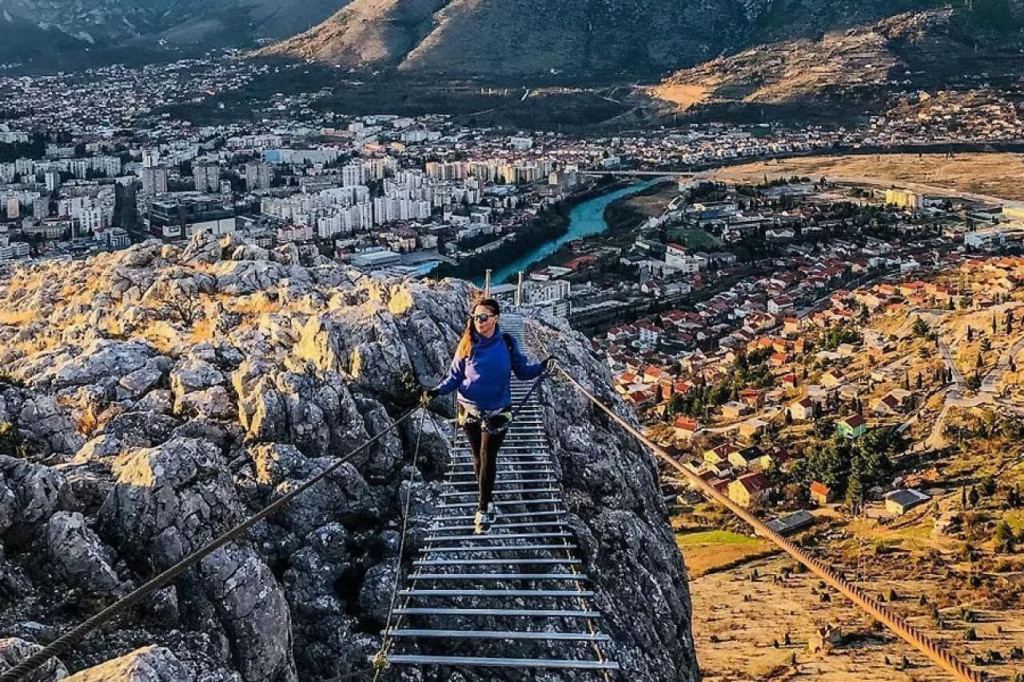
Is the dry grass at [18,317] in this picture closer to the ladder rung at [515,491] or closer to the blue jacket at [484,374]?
the ladder rung at [515,491]

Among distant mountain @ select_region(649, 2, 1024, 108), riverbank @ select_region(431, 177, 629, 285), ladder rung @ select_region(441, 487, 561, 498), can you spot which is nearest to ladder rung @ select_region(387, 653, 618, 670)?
ladder rung @ select_region(441, 487, 561, 498)

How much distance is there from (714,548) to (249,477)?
55.7ft

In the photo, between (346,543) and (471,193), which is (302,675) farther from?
(471,193)

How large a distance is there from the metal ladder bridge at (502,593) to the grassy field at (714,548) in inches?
572

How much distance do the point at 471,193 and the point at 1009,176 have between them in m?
35.7

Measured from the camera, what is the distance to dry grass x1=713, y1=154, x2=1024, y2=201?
59.6 metres

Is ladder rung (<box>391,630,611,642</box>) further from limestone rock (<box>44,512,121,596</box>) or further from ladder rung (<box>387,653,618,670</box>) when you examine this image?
limestone rock (<box>44,512,121,596</box>)

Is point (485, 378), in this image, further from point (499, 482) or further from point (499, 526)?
point (499, 482)

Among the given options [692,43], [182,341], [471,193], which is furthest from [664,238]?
[692,43]

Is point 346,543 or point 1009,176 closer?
point 346,543

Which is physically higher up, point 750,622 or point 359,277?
point 359,277

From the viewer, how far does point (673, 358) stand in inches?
1276

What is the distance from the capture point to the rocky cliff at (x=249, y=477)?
4215 mm

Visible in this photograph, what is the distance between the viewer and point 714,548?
21.0 metres
